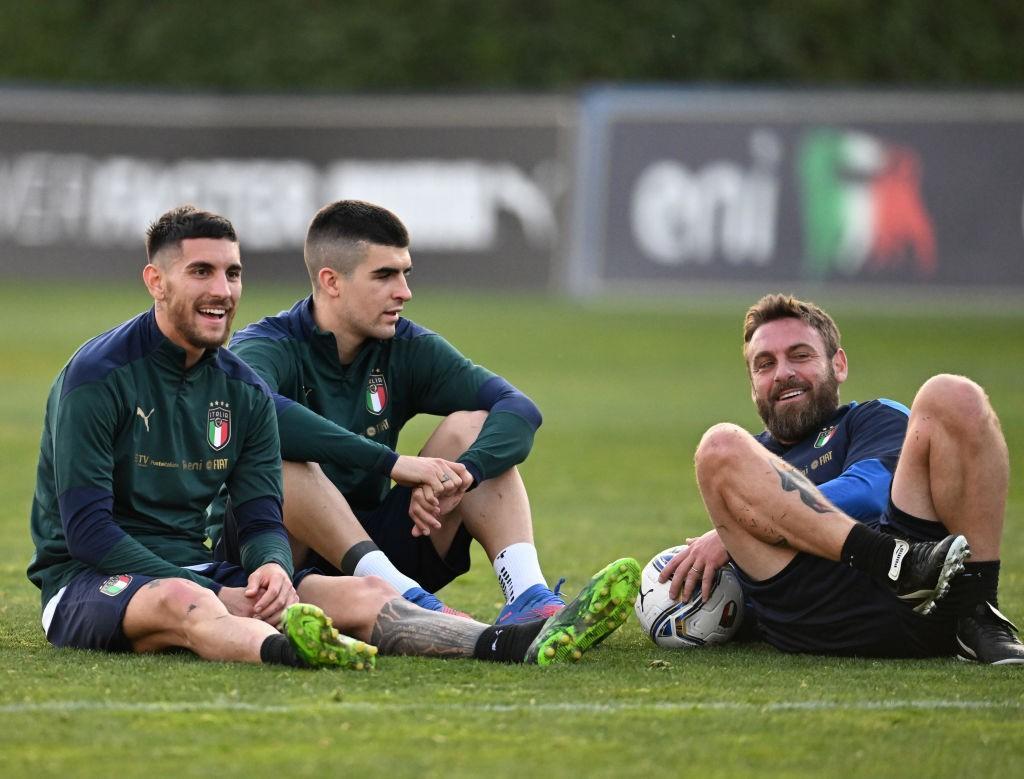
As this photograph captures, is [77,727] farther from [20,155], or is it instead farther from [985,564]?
[20,155]

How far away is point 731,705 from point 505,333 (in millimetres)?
16625

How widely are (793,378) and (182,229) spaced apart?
2.16m

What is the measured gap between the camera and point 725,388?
17297 millimetres

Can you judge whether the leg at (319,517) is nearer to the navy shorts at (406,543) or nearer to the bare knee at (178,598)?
the navy shorts at (406,543)

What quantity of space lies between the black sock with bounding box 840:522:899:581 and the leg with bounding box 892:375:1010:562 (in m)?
0.19

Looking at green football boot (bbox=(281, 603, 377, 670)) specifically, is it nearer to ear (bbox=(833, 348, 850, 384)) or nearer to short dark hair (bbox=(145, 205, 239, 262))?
short dark hair (bbox=(145, 205, 239, 262))

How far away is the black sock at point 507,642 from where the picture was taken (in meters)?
5.87

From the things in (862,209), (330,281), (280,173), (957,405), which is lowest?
(957,405)

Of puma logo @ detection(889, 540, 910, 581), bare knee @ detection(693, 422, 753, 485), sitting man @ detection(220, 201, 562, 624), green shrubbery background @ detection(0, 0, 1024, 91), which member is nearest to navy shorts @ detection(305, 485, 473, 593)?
sitting man @ detection(220, 201, 562, 624)

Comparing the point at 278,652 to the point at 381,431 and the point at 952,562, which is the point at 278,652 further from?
the point at 952,562

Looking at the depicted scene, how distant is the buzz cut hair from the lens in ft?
22.4

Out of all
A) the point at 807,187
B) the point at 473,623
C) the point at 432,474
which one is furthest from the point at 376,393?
the point at 807,187

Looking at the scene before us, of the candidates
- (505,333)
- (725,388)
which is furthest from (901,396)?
(505,333)

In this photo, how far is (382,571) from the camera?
6.37m
